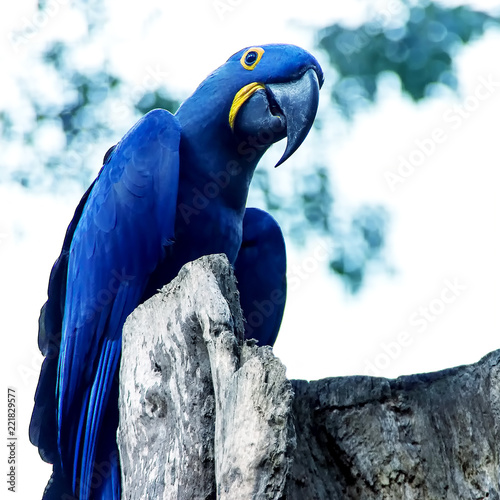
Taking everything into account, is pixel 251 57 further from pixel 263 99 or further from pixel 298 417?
pixel 298 417

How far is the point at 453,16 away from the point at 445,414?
3788 millimetres

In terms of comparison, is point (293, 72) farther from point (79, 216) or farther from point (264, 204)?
point (264, 204)

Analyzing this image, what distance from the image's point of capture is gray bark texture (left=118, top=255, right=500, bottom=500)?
6.16 ft

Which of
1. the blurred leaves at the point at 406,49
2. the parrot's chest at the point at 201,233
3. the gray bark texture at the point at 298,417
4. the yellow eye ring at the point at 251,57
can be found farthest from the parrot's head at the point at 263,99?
the blurred leaves at the point at 406,49

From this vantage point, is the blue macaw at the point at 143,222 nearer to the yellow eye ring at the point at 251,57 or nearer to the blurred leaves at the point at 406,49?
the yellow eye ring at the point at 251,57

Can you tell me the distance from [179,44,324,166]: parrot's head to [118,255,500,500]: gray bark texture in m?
1.24

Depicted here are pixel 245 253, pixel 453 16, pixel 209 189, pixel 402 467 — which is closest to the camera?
pixel 402 467

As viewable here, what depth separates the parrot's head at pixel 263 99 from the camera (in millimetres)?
3195

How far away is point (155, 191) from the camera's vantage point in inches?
119

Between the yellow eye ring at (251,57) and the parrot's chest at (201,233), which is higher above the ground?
the yellow eye ring at (251,57)

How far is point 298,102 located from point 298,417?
153 cm

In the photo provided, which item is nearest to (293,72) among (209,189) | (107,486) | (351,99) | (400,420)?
(209,189)

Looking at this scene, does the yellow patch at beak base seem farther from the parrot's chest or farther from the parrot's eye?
the parrot's chest

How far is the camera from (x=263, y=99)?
325 cm
